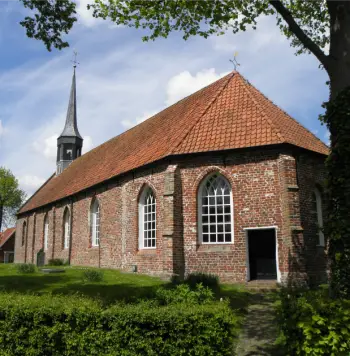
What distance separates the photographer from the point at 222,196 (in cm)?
1490

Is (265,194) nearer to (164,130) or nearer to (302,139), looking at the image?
(302,139)

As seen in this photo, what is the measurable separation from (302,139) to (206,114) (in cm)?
436

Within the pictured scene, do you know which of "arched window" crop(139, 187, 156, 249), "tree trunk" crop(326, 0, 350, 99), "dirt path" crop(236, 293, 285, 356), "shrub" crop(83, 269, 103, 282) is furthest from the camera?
"arched window" crop(139, 187, 156, 249)

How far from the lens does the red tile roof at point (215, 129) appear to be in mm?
14859

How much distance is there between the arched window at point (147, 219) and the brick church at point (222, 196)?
46mm

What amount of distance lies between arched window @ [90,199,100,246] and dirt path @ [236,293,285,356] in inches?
488

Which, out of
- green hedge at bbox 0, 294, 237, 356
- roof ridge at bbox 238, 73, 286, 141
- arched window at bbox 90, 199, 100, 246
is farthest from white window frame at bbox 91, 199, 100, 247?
green hedge at bbox 0, 294, 237, 356

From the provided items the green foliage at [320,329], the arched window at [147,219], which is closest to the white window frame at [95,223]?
the arched window at [147,219]

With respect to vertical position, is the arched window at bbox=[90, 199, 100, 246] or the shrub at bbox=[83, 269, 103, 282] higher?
the arched window at bbox=[90, 199, 100, 246]

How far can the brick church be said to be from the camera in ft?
45.3

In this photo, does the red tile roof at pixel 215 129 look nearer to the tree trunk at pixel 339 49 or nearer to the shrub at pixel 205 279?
the shrub at pixel 205 279

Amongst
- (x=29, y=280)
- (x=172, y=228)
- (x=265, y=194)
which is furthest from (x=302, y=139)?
(x=29, y=280)

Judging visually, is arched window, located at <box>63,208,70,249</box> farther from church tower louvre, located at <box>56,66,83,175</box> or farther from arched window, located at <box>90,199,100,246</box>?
church tower louvre, located at <box>56,66,83,175</box>

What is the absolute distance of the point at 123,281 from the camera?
1385cm
